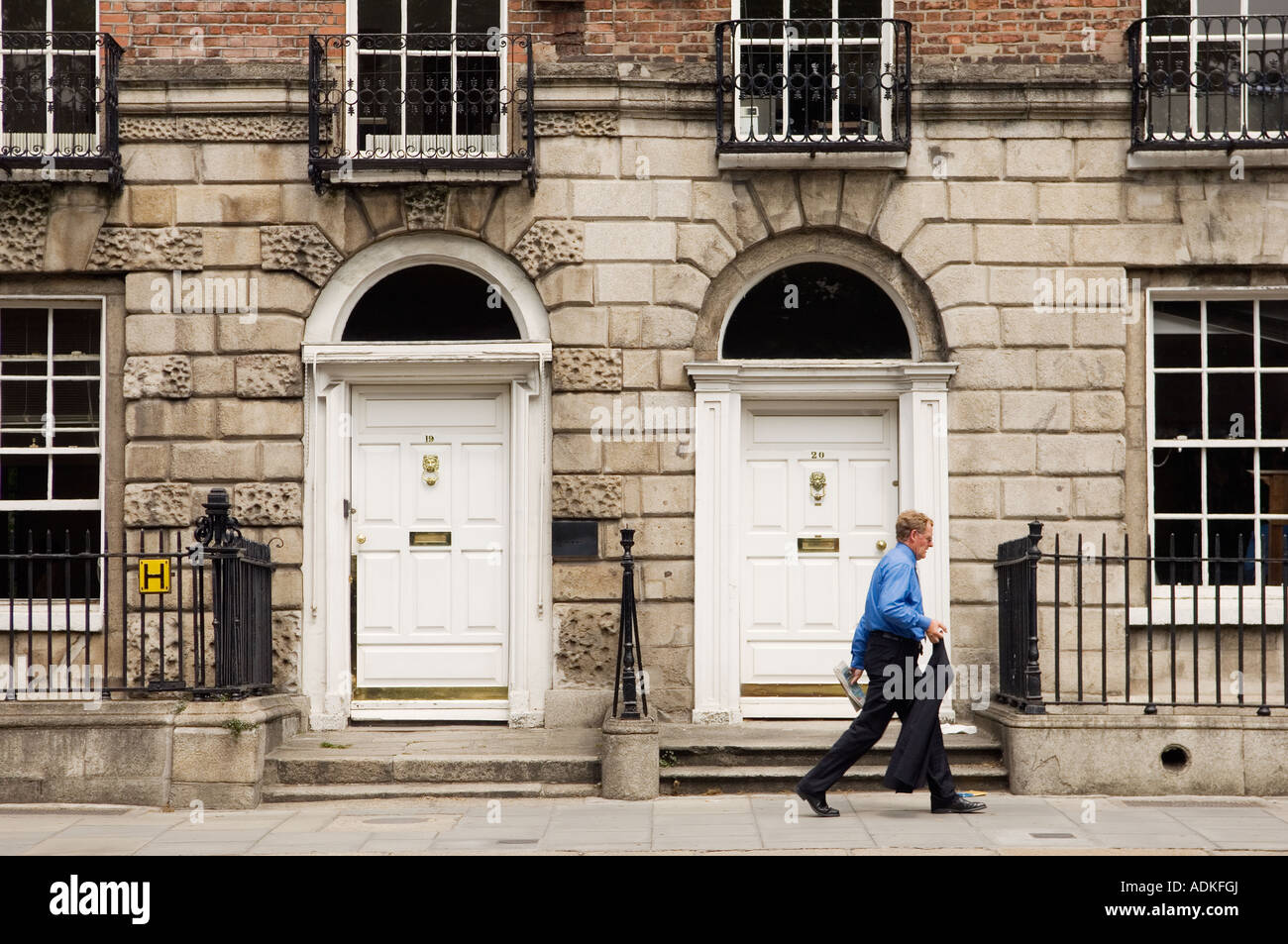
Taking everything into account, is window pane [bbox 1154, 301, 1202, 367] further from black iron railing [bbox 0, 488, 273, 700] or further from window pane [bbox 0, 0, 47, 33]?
window pane [bbox 0, 0, 47, 33]

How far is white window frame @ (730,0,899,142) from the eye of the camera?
1141cm

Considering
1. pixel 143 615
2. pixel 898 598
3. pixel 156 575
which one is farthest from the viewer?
pixel 156 575

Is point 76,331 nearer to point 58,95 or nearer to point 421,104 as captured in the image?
point 58,95

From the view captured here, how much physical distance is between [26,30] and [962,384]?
7.68 meters

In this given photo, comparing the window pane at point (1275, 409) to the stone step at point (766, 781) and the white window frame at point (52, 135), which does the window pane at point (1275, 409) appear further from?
the white window frame at point (52, 135)

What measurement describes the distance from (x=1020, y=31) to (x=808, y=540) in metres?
4.28

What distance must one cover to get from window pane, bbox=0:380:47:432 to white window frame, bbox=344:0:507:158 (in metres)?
3.12

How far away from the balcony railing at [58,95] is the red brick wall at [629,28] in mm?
289

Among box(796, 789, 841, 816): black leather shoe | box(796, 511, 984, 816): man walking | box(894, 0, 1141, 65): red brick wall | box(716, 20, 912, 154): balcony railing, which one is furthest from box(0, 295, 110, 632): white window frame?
box(894, 0, 1141, 65): red brick wall

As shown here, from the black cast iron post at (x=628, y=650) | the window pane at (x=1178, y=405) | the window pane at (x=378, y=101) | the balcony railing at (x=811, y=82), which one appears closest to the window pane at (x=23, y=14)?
the window pane at (x=378, y=101)

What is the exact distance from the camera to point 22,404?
38.1 feet

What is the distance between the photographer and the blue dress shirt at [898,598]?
8.88 metres

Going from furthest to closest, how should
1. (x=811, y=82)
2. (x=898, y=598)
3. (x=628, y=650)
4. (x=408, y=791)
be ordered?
(x=811, y=82), (x=628, y=650), (x=408, y=791), (x=898, y=598)

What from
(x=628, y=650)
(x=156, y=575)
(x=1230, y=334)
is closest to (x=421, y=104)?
(x=156, y=575)
